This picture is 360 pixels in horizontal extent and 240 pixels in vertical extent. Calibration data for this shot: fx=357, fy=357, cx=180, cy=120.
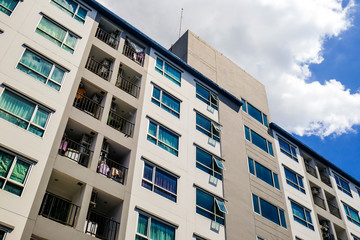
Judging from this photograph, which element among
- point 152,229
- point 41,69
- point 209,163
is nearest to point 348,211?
point 209,163

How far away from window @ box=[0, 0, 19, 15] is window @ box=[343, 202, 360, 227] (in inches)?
1316

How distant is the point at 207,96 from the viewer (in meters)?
29.6

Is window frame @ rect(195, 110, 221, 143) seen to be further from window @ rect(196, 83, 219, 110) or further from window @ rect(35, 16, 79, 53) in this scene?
window @ rect(35, 16, 79, 53)

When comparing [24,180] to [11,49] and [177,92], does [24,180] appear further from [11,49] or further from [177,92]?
[177,92]

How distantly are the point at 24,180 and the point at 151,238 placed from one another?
7087 mm

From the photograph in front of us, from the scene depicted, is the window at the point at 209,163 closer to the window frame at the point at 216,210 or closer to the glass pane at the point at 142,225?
the window frame at the point at 216,210

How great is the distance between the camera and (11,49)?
18562 millimetres

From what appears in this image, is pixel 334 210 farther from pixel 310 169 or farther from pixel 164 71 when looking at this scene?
pixel 164 71

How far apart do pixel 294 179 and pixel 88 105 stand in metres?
19.7

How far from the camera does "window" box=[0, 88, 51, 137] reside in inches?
662

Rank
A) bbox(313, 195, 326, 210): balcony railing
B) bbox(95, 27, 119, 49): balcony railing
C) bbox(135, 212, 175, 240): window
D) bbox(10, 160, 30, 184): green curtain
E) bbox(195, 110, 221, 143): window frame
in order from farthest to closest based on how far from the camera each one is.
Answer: bbox(313, 195, 326, 210): balcony railing → bbox(195, 110, 221, 143): window frame → bbox(95, 27, 119, 49): balcony railing → bbox(135, 212, 175, 240): window → bbox(10, 160, 30, 184): green curtain

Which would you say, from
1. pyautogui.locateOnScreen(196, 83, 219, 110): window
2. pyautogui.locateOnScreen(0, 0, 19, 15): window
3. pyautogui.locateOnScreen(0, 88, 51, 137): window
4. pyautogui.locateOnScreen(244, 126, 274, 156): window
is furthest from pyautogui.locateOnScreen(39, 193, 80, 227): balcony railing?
pyautogui.locateOnScreen(244, 126, 274, 156): window

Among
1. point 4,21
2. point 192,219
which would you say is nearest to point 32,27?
point 4,21

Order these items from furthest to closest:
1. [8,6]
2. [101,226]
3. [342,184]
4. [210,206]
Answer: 1. [342,184]
2. [210,206]
3. [8,6]
4. [101,226]
